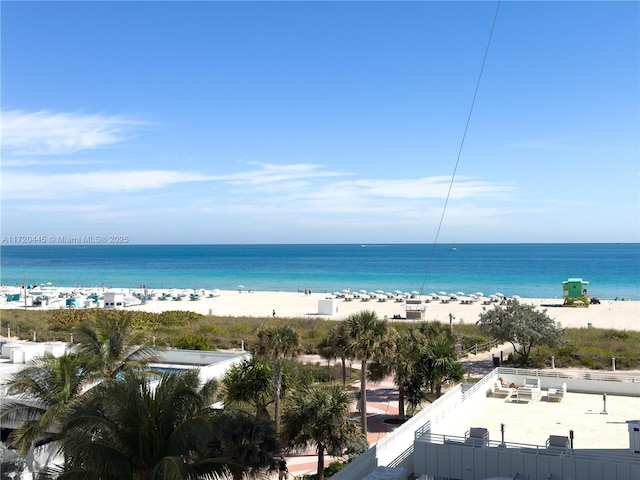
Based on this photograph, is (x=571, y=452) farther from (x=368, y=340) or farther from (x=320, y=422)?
(x=368, y=340)

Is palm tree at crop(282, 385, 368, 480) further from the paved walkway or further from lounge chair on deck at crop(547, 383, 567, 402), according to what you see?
lounge chair on deck at crop(547, 383, 567, 402)

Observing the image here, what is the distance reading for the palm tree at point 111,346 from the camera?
15.8 m

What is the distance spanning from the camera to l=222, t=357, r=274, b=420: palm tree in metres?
17.4

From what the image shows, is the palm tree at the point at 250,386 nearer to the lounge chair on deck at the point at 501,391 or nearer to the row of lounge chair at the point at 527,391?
the lounge chair on deck at the point at 501,391

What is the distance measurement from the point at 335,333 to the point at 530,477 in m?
9.02

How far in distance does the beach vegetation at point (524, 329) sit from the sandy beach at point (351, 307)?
15.4 metres

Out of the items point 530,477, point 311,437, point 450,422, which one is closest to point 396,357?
point 450,422

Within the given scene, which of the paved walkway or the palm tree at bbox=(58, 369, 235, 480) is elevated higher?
the palm tree at bbox=(58, 369, 235, 480)

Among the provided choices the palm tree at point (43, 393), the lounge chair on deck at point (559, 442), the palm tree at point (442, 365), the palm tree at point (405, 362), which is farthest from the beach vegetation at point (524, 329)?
the palm tree at point (43, 393)

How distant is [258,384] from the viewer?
17.5 metres

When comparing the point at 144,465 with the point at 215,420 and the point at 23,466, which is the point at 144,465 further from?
the point at 23,466

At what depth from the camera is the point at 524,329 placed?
29.1 metres

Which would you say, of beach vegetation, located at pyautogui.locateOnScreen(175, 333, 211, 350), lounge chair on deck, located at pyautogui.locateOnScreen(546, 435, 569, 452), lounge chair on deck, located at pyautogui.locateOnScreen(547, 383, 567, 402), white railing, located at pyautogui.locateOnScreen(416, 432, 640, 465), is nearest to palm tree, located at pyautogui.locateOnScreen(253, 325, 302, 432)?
white railing, located at pyautogui.locateOnScreen(416, 432, 640, 465)

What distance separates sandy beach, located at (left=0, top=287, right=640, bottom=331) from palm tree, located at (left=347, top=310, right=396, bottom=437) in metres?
28.5
